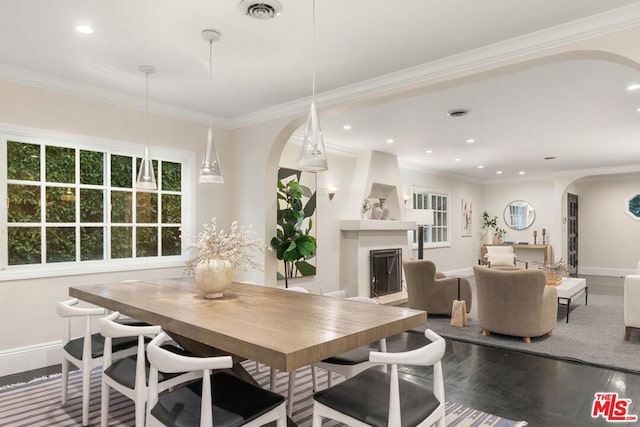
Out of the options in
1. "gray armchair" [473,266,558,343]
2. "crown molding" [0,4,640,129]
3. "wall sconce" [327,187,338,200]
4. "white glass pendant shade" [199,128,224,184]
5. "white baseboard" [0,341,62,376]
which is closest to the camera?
"crown molding" [0,4,640,129]

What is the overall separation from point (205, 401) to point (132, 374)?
2.92 ft

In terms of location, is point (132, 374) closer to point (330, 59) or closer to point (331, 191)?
point (330, 59)

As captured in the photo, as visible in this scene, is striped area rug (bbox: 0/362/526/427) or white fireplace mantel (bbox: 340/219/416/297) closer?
striped area rug (bbox: 0/362/526/427)

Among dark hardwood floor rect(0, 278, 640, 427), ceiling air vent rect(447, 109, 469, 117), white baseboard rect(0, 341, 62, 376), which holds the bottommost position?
dark hardwood floor rect(0, 278, 640, 427)

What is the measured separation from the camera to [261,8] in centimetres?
240

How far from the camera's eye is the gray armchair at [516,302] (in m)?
4.26

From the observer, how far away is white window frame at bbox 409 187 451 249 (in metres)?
8.79

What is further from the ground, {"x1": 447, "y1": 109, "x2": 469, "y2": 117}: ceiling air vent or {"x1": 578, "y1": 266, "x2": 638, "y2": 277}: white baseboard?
{"x1": 447, "y1": 109, "x2": 469, "y2": 117}: ceiling air vent

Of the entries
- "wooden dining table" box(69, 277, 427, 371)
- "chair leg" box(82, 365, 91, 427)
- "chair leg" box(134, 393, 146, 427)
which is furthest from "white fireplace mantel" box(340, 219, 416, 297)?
"chair leg" box(134, 393, 146, 427)

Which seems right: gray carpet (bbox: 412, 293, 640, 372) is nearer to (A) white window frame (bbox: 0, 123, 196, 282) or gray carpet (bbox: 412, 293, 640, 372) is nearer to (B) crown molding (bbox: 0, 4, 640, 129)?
(B) crown molding (bbox: 0, 4, 640, 129)

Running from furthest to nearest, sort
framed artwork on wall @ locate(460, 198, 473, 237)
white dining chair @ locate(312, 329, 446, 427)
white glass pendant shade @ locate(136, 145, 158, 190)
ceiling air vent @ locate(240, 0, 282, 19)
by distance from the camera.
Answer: framed artwork on wall @ locate(460, 198, 473, 237)
white glass pendant shade @ locate(136, 145, 158, 190)
ceiling air vent @ locate(240, 0, 282, 19)
white dining chair @ locate(312, 329, 446, 427)

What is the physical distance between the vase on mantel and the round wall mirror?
33.3 ft

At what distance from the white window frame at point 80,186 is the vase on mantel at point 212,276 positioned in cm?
56

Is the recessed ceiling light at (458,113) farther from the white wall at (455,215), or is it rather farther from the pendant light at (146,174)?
the white wall at (455,215)
